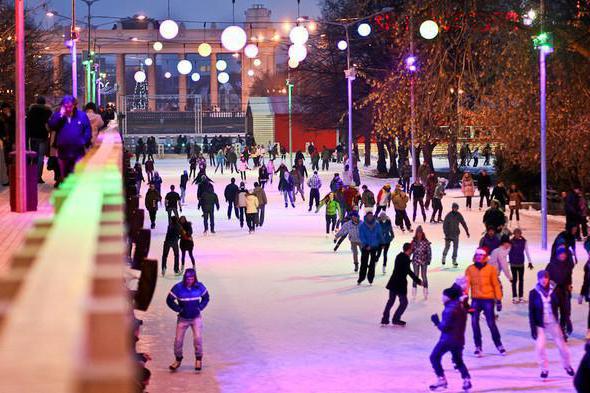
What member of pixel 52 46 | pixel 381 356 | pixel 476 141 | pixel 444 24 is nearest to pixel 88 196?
pixel 381 356

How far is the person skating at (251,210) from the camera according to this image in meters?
34.6

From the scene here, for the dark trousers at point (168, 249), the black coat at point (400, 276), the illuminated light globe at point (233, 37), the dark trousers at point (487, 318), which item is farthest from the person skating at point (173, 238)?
the dark trousers at point (487, 318)

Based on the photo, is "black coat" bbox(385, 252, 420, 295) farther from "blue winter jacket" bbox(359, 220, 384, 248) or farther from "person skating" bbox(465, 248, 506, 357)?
"blue winter jacket" bbox(359, 220, 384, 248)

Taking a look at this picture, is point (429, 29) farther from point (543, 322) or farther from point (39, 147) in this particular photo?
point (543, 322)

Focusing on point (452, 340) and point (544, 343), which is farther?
point (544, 343)

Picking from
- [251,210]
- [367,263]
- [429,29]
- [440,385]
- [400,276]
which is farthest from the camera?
[251,210]

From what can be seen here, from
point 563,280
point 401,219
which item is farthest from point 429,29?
point 563,280

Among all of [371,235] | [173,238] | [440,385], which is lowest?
[440,385]

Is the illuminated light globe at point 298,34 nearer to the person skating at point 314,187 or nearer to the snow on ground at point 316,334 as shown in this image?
the person skating at point 314,187

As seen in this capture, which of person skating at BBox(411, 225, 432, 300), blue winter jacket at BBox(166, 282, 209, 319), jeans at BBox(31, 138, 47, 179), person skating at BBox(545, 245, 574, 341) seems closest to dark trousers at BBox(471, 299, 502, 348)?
person skating at BBox(545, 245, 574, 341)

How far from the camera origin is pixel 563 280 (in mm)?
18078

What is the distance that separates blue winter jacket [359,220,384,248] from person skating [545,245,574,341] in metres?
6.09

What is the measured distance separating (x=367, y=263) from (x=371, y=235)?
2.03ft

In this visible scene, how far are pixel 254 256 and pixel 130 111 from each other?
258 ft
